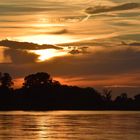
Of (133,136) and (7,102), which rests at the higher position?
(7,102)

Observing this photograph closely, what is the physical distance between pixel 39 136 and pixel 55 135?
1975 millimetres

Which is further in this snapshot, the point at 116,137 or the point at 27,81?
the point at 27,81

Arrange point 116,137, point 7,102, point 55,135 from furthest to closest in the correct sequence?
point 7,102, point 55,135, point 116,137

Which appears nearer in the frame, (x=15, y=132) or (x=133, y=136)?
(x=133, y=136)

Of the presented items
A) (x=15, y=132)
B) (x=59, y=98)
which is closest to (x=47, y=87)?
(x=59, y=98)

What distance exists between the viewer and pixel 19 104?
196500mm

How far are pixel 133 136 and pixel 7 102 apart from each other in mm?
125558

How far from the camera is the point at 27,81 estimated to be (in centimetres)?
19725

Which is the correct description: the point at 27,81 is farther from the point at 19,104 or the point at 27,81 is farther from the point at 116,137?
the point at 116,137

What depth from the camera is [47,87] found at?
7712 inches

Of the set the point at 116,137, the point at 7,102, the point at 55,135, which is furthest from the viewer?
the point at 7,102

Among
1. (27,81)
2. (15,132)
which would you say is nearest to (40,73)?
(27,81)

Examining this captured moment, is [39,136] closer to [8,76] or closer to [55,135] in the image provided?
[55,135]

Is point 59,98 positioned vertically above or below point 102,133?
above
